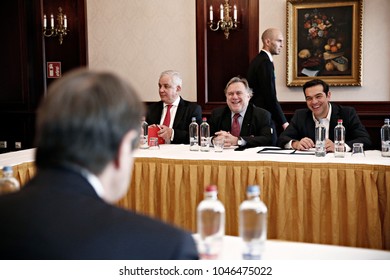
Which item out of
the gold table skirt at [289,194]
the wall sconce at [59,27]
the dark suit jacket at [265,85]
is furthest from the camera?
the wall sconce at [59,27]

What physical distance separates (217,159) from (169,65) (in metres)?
3.43

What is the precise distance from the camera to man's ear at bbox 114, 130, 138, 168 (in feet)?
3.62

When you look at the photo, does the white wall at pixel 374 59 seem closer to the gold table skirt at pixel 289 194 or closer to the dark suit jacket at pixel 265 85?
the dark suit jacket at pixel 265 85

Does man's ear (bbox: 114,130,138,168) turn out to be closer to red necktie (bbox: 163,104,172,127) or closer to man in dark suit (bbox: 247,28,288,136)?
red necktie (bbox: 163,104,172,127)

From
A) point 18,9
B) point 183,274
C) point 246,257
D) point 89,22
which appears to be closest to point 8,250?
point 183,274

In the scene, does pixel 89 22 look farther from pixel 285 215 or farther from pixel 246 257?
pixel 246 257

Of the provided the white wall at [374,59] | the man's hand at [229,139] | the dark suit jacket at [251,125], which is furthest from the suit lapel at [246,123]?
the white wall at [374,59]

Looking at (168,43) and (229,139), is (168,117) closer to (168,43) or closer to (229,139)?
(229,139)

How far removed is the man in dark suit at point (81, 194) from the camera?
101 cm

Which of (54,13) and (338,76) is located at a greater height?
(54,13)

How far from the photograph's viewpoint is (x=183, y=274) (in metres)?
1.23

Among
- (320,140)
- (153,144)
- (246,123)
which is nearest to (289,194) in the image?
(320,140)

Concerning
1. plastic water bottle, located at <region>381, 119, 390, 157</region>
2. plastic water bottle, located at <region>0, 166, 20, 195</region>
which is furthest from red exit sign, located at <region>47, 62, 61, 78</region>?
plastic water bottle, located at <region>0, 166, 20, 195</region>

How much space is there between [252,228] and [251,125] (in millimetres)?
2840
